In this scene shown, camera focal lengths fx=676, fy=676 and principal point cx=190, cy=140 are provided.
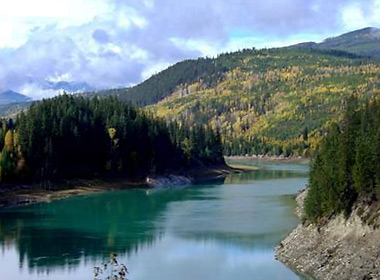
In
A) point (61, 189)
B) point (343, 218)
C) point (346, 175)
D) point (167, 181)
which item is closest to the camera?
point (343, 218)

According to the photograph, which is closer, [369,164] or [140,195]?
[369,164]

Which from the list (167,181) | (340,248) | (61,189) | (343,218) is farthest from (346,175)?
(167,181)

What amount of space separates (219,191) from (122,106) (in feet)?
132

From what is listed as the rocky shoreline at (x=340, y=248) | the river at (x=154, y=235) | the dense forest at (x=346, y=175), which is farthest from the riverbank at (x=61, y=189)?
the rocky shoreline at (x=340, y=248)

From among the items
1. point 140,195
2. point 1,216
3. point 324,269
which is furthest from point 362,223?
point 140,195

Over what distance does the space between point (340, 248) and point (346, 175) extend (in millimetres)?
8199

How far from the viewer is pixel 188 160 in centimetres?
15425

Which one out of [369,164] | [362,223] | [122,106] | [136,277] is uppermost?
[122,106]

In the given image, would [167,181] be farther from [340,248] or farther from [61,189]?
[340,248]

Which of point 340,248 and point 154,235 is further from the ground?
point 340,248

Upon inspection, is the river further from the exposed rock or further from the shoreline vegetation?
the exposed rock

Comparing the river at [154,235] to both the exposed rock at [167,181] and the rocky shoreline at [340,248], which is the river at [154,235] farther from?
the exposed rock at [167,181]

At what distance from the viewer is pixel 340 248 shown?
50.1m

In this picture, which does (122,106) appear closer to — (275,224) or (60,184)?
(60,184)
